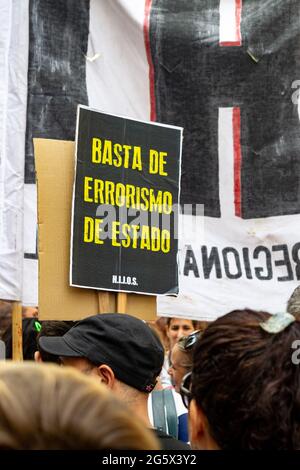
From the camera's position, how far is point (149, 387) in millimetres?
2570

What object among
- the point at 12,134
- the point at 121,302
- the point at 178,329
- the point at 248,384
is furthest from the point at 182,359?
the point at 178,329

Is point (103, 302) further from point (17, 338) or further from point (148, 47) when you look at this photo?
point (148, 47)

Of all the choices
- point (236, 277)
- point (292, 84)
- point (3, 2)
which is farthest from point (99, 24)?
point (236, 277)

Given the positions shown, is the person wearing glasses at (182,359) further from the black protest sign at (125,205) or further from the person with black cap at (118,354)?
the person with black cap at (118,354)

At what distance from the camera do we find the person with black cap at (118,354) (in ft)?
8.38

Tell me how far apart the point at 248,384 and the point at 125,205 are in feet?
7.01

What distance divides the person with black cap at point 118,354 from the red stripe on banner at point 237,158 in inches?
74.1

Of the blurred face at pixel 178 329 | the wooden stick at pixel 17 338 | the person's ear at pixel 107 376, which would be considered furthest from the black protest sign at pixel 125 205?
the blurred face at pixel 178 329

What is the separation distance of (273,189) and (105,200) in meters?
1.10

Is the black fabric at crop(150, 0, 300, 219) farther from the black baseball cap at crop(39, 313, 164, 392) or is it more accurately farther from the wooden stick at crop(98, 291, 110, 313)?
the black baseball cap at crop(39, 313, 164, 392)
